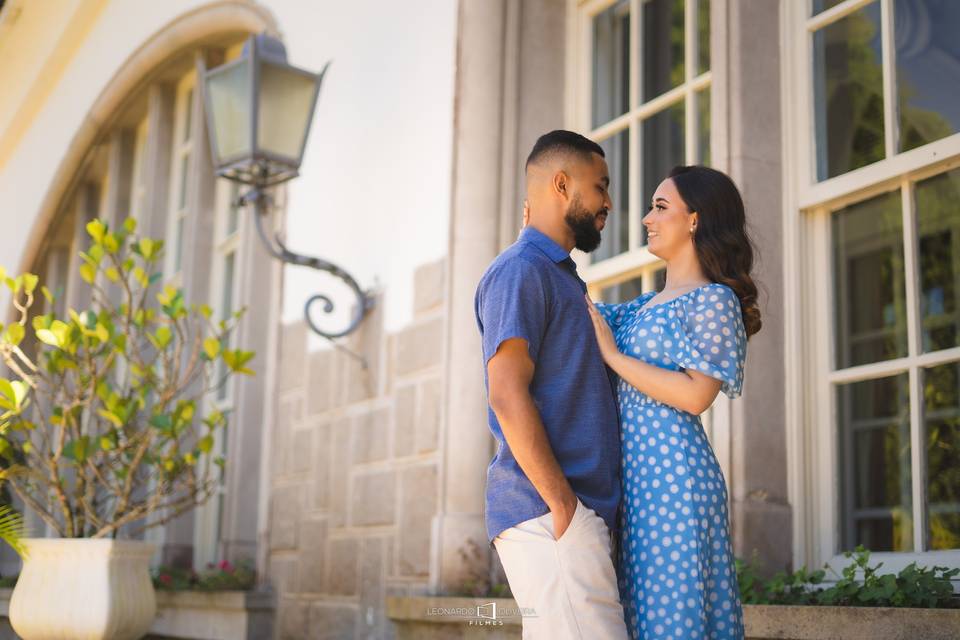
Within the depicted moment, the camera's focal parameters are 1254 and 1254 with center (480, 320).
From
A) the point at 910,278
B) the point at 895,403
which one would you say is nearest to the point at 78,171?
the point at 895,403

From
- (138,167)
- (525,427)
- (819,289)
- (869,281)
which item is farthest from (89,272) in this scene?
(138,167)

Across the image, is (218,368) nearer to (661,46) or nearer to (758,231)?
(661,46)

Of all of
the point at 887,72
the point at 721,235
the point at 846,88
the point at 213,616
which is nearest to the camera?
the point at 721,235

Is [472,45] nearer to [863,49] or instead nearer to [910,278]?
[863,49]

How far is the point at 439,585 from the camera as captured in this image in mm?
4410

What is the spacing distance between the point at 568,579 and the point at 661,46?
2.74 m

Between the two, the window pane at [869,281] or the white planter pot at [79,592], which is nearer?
the window pane at [869,281]

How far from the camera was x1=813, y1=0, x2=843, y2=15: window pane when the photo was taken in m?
3.71

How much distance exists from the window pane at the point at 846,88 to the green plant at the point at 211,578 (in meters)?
3.44

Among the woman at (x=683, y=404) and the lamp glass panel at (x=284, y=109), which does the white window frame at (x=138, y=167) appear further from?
the woman at (x=683, y=404)

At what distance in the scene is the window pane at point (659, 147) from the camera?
427cm

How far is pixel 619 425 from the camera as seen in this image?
239cm

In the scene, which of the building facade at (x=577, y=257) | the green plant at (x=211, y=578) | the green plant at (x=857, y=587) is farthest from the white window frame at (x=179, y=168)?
the green plant at (x=857, y=587)

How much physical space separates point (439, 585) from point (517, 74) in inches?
74.6
